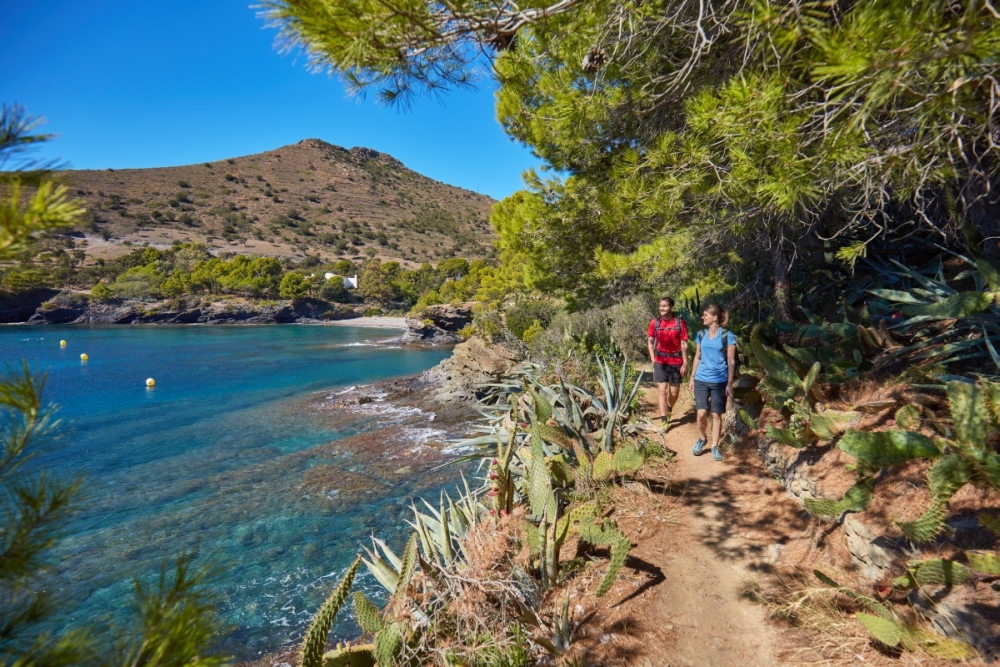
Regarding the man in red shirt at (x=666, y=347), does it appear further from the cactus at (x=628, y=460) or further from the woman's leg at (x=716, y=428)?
the cactus at (x=628, y=460)

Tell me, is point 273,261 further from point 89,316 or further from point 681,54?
point 681,54

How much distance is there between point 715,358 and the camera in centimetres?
482

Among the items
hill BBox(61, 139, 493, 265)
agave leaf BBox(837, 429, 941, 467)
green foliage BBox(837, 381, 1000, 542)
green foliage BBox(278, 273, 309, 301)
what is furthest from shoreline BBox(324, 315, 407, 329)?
green foliage BBox(837, 381, 1000, 542)

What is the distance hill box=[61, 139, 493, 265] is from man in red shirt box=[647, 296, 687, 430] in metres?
71.4

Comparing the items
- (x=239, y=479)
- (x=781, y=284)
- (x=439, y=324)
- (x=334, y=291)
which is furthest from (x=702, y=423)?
(x=334, y=291)

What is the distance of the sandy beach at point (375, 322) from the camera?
53.0 m

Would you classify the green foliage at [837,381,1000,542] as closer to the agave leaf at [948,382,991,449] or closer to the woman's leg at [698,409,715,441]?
the agave leaf at [948,382,991,449]

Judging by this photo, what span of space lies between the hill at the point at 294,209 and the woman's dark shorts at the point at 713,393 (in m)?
72.3

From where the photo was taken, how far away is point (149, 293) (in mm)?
51625

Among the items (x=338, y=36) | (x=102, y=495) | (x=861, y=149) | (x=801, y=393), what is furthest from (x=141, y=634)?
(x=102, y=495)

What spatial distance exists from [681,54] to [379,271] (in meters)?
61.9

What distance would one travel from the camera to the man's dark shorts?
19.1 ft

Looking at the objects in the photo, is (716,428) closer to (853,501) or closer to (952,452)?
(853,501)

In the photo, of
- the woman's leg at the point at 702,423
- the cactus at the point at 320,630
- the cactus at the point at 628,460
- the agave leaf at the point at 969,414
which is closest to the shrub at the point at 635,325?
the woman's leg at the point at 702,423
